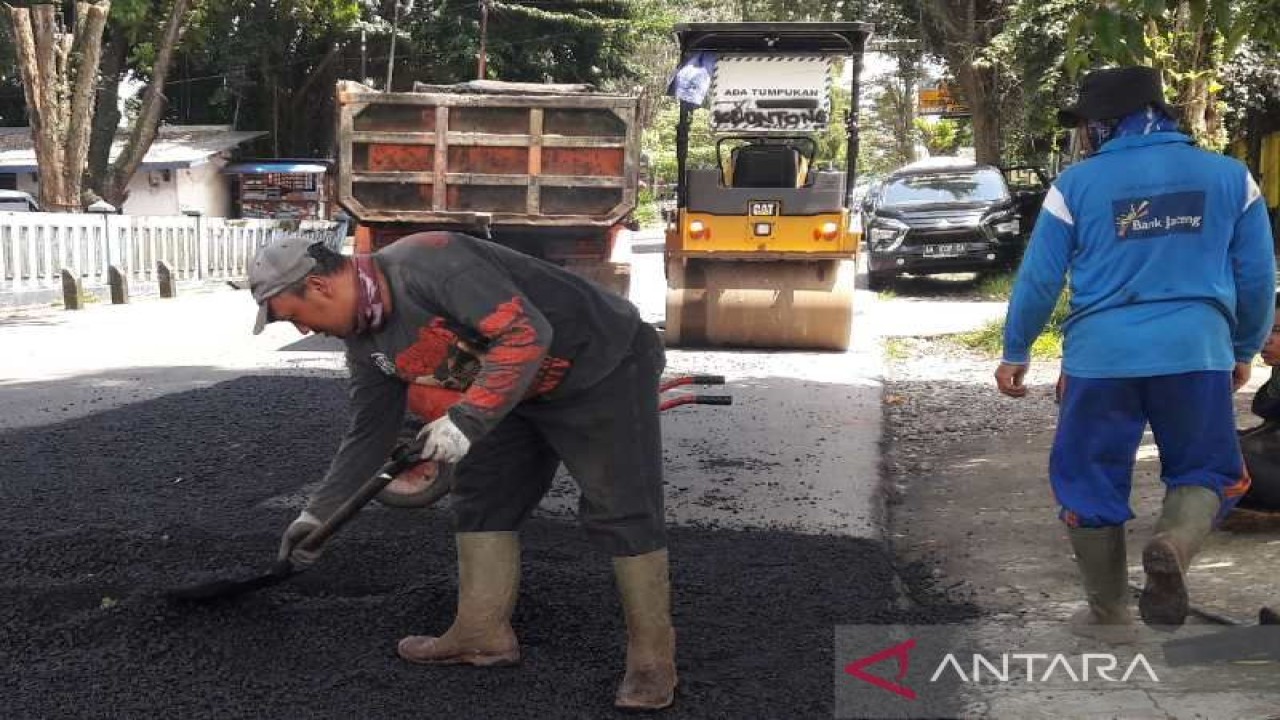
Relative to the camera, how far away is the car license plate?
16.8 m

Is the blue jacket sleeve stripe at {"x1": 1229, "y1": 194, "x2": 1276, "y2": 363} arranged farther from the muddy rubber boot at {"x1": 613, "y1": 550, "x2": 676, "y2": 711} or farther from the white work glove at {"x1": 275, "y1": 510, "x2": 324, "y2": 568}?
the white work glove at {"x1": 275, "y1": 510, "x2": 324, "y2": 568}

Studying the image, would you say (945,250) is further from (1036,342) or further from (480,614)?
(480,614)

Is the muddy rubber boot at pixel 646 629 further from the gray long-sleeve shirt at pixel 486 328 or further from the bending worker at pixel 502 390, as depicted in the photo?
the gray long-sleeve shirt at pixel 486 328

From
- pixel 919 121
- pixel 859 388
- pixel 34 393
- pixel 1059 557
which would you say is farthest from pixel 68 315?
pixel 919 121

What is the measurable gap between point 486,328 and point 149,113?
21601 millimetres

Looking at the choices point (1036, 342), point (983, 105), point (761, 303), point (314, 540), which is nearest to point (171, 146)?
point (983, 105)

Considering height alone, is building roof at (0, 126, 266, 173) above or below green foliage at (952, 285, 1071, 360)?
above

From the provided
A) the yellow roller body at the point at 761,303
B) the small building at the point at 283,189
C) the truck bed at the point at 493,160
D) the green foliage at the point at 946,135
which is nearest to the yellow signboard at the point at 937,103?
the green foliage at the point at 946,135

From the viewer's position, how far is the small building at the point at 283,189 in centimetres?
3556

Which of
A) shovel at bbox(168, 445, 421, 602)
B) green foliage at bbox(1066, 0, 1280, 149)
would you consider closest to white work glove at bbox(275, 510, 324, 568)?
shovel at bbox(168, 445, 421, 602)

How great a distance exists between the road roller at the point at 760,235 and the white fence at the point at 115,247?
15.1ft

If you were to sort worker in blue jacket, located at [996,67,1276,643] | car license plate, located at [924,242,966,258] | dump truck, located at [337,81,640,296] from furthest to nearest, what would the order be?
car license plate, located at [924,242,966,258] → dump truck, located at [337,81,640,296] → worker in blue jacket, located at [996,67,1276,643]

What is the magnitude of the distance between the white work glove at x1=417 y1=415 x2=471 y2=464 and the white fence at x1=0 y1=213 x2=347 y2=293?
1138cm

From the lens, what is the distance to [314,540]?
3773 millimetres
